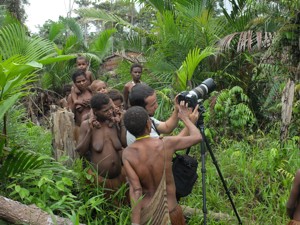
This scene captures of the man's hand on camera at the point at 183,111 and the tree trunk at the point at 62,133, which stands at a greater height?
the man's hand on camera at the point at 183,111

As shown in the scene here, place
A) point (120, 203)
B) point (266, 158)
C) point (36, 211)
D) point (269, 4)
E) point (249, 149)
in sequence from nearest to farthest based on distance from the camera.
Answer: point (36, 211)
point (120, 203)
point (266, 158)
point (249, 149)
point (269, 4)

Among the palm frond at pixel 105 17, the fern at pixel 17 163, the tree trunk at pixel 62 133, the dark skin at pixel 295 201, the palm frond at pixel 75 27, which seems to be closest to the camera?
the dark skin at pixel 295 201

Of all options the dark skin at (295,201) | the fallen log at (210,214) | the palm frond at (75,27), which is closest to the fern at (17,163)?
the fallen log at (210,214)

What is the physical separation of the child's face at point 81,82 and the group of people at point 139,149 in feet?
4.36

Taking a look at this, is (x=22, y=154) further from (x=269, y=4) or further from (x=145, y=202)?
(x=269, y=4)

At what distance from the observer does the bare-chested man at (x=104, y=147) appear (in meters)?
3.75

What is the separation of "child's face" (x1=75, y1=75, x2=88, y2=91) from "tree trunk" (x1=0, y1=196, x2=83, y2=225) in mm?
2728

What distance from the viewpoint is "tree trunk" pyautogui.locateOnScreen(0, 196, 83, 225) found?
283cm

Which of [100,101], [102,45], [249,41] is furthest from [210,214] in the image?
[102,45]

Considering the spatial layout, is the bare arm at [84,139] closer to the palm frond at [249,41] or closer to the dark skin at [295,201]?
the dark skin at [295,201]

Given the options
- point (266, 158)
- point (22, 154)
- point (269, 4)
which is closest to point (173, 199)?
point (22, 154)

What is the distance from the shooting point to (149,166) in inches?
117

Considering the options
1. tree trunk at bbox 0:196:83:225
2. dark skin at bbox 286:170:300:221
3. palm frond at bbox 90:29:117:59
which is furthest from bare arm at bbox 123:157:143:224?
palm frond at bbox 90:29:117:59

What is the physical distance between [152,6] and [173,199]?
6.47 meters
